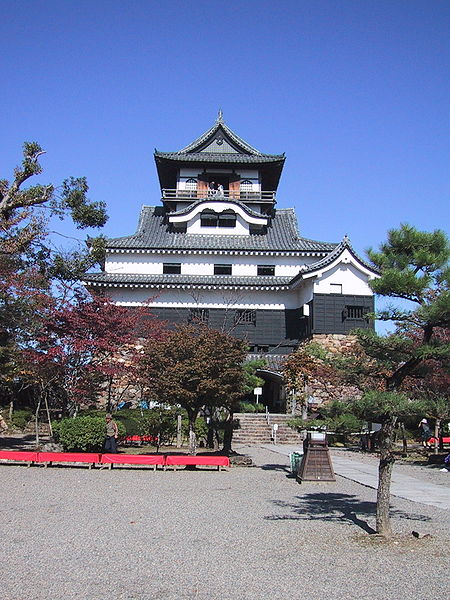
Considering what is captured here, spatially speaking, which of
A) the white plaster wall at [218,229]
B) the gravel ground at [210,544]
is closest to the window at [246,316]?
the white plaster wall at [218,229]

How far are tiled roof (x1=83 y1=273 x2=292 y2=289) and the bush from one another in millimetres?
14162

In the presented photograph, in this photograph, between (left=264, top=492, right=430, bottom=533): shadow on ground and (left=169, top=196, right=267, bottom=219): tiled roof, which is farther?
(left=169, top=196, right=267, bottom=219): tiled roof

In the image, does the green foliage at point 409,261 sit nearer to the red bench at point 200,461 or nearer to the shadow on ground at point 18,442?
the red bench at point 200,461

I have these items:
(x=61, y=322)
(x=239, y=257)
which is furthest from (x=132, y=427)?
(x=239, y=257)

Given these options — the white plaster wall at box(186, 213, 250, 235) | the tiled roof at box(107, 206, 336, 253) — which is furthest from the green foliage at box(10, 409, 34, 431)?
the white plaster wall at box(186, 213, 250, 235)

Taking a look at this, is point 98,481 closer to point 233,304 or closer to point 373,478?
point 373,478

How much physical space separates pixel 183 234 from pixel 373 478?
24.6 meters

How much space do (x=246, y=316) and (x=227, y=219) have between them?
7697mm

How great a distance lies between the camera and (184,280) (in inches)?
1304

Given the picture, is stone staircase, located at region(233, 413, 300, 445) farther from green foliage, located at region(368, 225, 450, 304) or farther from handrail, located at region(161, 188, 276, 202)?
green foliage, located at region(368, 225, 450, 304)

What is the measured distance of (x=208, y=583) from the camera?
20.6ft

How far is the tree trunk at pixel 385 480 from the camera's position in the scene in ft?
27.8

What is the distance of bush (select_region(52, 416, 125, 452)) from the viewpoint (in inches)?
727

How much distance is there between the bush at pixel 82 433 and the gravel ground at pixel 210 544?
469 centimetres
